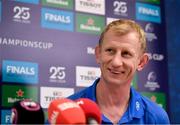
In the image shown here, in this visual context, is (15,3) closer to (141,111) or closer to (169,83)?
(141,111)

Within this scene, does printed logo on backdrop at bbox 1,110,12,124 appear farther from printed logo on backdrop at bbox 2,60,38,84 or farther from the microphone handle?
the microphone handle

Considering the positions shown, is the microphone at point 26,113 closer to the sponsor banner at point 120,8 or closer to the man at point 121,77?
the man at point 121,77

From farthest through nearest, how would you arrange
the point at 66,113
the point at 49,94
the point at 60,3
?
1. the point at 60,3
2. the point at 49,94
3. the point at 66,113

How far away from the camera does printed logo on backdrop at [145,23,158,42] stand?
2160mm

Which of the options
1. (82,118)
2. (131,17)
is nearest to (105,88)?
(82,118)

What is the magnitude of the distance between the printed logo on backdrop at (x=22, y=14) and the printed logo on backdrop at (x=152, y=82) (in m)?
0.76

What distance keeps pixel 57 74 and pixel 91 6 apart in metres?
0.41

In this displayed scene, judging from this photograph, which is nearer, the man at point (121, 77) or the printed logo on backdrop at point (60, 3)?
the man at point (121, 77)

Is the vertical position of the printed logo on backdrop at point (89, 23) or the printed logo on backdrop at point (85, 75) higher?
the printed logo on backdrop at point (89, 23)

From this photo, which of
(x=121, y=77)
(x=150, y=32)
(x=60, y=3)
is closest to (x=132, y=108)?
(x=121, y=77)

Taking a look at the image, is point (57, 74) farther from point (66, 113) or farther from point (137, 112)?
point (66, 113)

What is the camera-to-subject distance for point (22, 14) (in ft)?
5.68

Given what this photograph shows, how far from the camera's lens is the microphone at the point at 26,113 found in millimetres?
856

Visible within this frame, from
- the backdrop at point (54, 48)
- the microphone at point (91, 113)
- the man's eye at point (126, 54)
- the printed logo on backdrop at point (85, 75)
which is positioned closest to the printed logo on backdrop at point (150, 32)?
the backdrop at point (54, 48)
